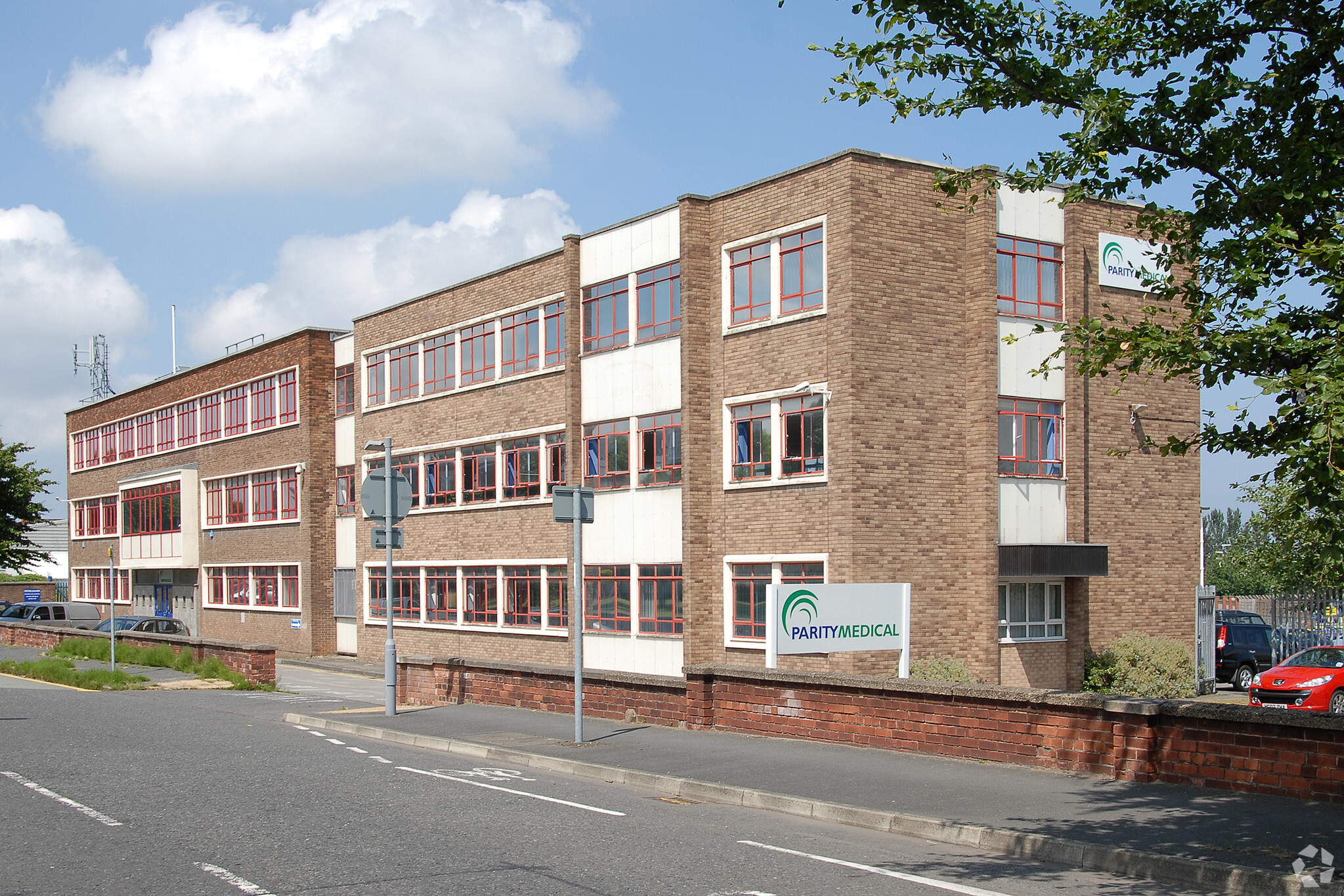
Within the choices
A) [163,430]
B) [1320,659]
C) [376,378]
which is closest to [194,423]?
[163,430]

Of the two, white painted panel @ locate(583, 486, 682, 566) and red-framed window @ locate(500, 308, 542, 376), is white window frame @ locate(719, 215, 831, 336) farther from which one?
red-framed window @ locate(500, 308, 542, 376)

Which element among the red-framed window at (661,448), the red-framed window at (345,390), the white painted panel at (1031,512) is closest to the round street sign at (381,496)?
the red-framed window at (661,448)

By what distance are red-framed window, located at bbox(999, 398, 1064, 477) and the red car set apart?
5596 mm

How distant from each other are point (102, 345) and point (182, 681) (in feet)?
215

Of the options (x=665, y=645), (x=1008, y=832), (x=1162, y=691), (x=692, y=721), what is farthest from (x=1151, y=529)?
(x=1008, y=832)

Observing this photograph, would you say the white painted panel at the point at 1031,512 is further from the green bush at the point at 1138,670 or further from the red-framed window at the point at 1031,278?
the red-framed window at the point at 1031,278

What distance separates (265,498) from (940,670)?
3030 cm

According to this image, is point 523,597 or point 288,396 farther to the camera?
point 288,396

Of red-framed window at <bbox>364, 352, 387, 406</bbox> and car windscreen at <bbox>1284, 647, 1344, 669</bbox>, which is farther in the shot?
red-framed window at <bbox>364, 352, 387, 406</bbox>

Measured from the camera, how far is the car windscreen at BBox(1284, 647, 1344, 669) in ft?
82.4

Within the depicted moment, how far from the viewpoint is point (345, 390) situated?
4328cm

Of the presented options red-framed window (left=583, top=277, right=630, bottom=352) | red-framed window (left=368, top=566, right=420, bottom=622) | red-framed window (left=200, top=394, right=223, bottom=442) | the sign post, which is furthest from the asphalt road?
red-framed window (left=200, top=394, right=223, bottom=442)

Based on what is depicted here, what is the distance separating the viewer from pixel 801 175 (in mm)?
25562

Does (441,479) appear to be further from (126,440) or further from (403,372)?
(126,440)
